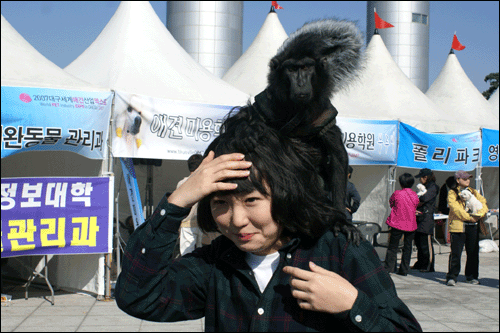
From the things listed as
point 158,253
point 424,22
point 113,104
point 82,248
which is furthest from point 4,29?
point 424,22

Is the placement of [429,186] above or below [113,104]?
below

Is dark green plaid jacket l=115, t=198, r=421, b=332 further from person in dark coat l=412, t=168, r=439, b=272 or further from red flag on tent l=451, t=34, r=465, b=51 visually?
red flag on tent l=451, t=34, r=465, b=51

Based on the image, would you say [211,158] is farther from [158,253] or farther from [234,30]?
[234,30]

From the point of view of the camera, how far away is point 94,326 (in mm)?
5141

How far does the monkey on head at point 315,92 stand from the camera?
70.3 inches

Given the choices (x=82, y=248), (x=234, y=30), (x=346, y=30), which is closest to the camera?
(x=346, y=30)

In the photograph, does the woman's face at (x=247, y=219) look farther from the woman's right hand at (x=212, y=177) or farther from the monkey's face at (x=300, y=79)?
the monkey's face at (x=300, y=79)

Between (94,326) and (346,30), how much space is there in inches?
168

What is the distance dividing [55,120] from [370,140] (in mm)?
5160

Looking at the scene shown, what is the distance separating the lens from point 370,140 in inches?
343

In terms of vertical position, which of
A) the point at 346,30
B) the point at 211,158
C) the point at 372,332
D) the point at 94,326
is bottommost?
the point at 94,326

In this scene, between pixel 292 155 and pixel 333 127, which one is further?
pixel 333 127

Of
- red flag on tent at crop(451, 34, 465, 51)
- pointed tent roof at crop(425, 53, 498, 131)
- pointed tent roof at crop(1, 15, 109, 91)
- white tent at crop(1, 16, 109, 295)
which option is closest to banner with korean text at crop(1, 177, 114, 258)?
white tent at crop(1, 16, 109, 295)

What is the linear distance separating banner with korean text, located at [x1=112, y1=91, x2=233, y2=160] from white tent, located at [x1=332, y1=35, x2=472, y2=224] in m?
3.02
